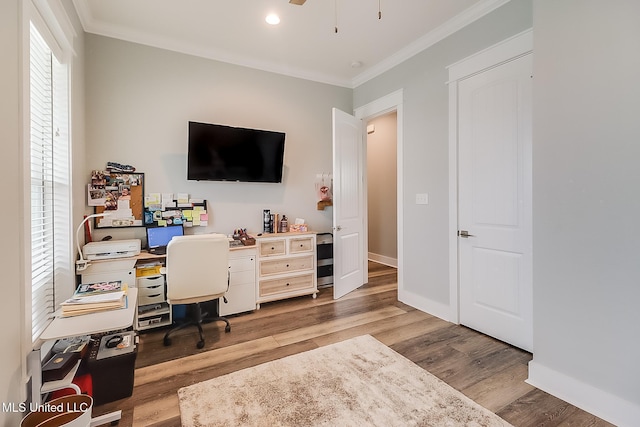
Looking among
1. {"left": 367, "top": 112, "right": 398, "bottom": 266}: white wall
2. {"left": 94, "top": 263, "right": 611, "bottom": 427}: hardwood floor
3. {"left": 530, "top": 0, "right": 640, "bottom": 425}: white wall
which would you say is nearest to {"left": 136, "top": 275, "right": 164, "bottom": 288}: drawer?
{"left": 94, "top": 263, "right": 611, "bottom": 427}: hardwood floor

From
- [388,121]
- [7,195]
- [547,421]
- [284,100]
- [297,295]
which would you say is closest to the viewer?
[7,195]

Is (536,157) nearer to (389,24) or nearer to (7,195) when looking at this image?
(389,24)

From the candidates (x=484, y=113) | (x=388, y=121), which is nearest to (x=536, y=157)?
(x=484, y=113)

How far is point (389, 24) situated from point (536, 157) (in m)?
1.90

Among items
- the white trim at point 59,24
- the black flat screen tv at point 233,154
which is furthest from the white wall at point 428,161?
Answer: the white trim at point 59,24

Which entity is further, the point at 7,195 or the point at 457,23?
the point at 457,23

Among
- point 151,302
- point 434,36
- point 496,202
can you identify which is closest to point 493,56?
point 434,36

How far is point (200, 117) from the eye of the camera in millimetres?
3391

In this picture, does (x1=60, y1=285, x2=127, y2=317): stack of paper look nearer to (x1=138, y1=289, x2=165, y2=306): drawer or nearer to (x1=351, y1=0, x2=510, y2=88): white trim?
(x1=138, y1=289, x2=165, y2=306): drawer

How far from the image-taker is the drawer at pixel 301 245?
11.7 ft

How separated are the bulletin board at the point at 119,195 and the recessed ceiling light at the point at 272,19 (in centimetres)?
197

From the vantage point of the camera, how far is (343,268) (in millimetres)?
3738

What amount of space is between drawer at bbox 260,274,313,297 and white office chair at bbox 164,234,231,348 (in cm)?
77

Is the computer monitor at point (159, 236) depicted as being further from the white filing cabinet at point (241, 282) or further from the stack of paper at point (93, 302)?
the stack of paper at point (93, 302)
